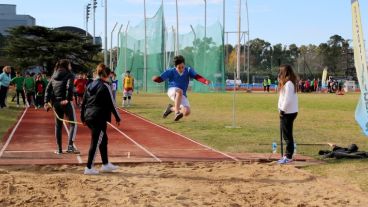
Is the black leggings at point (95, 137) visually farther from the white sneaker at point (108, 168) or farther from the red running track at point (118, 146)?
the red running track at point (118, 146)

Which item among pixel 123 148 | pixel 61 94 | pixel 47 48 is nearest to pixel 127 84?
pixel 123 148

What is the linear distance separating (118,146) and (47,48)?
35.7 metres

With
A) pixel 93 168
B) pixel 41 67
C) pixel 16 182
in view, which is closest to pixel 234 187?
pixel 93 168

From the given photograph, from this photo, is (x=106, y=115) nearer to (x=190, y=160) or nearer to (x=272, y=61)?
(x=190, y=160)

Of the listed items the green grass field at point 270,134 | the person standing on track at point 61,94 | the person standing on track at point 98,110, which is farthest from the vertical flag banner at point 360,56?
the person standing on track at point 61,94

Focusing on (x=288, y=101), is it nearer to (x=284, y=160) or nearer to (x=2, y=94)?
(x=284, y=160)

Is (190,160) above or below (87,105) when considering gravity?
below

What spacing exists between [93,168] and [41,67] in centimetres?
3898

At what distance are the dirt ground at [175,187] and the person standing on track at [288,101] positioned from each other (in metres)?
0.54

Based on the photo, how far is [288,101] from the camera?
9.90 m

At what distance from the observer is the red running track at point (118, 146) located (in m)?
10.5

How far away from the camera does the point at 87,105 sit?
9.02m

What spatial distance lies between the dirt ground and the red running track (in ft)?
3.08

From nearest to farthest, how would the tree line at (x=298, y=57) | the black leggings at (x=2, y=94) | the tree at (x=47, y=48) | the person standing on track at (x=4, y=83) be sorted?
the person standing on track at (x=4, y=83) < the black leggings at (x=2, y=94) < the tree at (x=47, y=48) < the tree line at (x=298, y=57)
